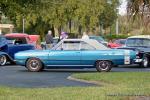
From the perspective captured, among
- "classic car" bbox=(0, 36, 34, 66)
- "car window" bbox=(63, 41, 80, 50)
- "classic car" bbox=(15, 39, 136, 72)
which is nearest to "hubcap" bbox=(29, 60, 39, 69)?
"classic car" bbox=(15, 39, 136, 72)

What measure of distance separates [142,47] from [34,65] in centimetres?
610

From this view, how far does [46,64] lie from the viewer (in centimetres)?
2184

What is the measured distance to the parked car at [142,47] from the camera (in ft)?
80.7

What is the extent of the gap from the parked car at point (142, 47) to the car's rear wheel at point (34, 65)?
4723 mm

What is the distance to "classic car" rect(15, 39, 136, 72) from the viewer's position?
21422 millimetres

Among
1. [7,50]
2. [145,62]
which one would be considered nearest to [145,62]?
[145,62]

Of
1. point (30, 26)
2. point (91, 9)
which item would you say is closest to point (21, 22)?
point (30, 26)

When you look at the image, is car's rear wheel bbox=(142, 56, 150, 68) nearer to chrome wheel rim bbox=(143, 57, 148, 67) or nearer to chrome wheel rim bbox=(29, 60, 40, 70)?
chrome wheel rim bbox=(143, 57, 148, 67)

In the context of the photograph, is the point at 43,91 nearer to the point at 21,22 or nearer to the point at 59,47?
the point at 59,47

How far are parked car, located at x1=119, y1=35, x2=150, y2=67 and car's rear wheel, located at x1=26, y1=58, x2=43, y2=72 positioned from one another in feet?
15.5

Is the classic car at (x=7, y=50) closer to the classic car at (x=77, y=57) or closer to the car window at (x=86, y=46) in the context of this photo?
the classic car at (x=77, y=57)

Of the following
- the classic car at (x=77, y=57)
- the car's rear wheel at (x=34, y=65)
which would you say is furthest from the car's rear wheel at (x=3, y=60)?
the car's rear wheel at (x=34, y=65)

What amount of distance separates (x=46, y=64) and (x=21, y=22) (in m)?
40.3

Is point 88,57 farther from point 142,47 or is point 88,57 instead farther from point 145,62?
point 142,47
